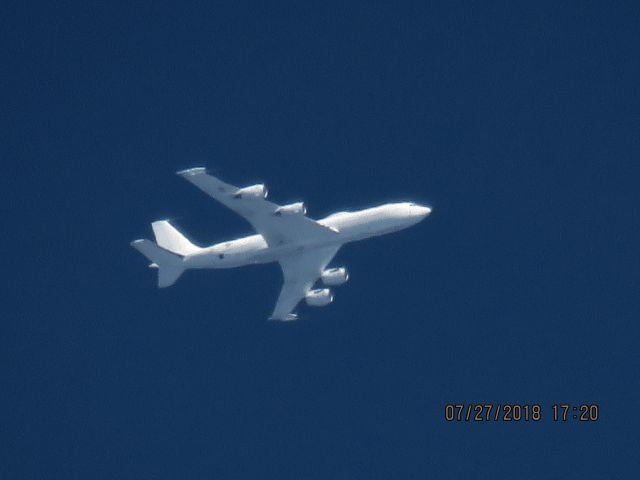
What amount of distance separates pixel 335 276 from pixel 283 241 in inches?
211

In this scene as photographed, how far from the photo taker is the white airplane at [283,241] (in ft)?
326

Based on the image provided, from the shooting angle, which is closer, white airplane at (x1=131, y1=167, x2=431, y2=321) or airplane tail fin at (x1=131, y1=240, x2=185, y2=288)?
white airplane at (x1=131, y1=167, x2=431, y2=321)

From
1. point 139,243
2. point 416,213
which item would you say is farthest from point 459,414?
A: point 139,243

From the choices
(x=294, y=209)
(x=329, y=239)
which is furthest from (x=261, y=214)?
(x=329, y=239)

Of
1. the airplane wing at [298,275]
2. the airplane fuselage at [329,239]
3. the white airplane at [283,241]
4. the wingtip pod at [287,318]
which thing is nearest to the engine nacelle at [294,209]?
the white airplane at [283,241]

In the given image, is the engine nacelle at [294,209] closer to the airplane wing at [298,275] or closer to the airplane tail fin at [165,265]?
the airplane wing at [298,275]

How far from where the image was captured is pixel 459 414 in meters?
98.9

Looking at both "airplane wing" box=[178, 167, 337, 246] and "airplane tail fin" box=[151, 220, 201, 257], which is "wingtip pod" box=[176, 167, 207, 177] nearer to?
"airplane wing" box=[178, 167, 337, 246]

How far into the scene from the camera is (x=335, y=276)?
10412cm

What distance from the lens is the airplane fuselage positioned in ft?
332

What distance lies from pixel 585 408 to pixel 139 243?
38453 mm

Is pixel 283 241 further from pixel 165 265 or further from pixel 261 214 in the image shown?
pixel 165 265

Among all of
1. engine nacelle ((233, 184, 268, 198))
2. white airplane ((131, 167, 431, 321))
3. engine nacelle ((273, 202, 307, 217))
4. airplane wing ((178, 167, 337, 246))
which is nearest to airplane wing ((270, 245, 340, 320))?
white airplane ((131, 167, 431, 321))

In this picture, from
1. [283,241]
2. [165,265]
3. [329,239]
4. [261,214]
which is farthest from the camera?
[165,265]
